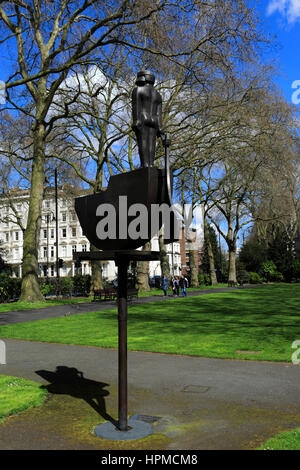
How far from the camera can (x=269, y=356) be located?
362 inches

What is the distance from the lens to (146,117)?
5184 mm

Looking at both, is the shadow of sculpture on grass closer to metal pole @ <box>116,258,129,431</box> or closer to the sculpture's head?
metal pole @ <box>116,258,129,431</box>

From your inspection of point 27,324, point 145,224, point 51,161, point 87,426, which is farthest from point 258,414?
point 51,161

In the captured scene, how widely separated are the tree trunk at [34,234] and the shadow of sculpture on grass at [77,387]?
1604cm

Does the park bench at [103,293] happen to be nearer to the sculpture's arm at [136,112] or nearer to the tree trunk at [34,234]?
the tree trunk at [34,234]

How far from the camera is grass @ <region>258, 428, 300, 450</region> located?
4.40m

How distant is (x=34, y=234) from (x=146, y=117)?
20.2 meters

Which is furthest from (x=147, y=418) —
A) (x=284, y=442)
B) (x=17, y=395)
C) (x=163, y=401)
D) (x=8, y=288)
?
(x=8, y=288)

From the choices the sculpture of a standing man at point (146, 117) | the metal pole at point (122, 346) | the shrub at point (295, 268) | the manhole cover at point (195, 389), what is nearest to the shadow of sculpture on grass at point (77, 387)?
the metal pole at point (122, 346)

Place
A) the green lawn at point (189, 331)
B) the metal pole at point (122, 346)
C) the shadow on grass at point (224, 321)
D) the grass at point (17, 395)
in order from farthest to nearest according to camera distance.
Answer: the shadow on grass at point (224, 321), the green lawn at point (189, 331), the grass at point (17, 395), the metal pole at point (122, 346)

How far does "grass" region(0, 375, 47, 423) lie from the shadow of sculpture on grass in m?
0.26

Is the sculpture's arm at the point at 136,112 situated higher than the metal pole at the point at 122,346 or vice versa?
the sculpture's arm at the point at 136,112

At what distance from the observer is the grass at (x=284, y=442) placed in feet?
14.4
